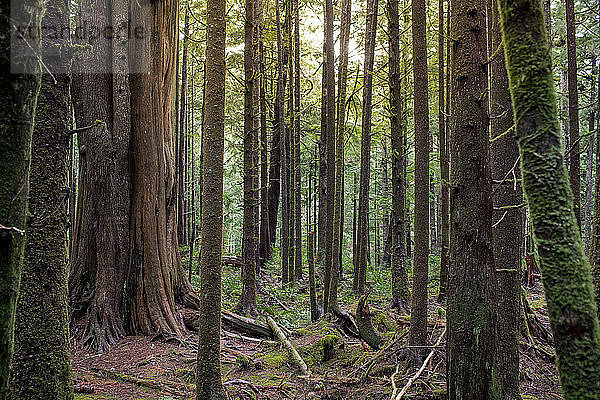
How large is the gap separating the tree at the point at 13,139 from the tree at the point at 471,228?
3.63 metres

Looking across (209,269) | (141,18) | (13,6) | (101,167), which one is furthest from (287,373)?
(141,18)

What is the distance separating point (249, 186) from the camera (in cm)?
934

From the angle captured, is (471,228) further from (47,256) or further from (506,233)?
(47,256)

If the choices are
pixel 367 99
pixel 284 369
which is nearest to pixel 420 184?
pixel 284 369

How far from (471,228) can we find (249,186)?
19.4 feet

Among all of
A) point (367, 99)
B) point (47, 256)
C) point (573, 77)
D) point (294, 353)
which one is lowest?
point (294, 353)

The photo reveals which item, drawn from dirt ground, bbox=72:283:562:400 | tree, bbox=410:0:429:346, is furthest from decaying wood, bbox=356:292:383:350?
tree, bbox=410:0:429:346

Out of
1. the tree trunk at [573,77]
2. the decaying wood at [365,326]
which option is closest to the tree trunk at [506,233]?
the decaying wood at [365,326]

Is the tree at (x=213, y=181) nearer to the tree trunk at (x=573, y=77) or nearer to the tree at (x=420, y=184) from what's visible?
the tree at (x=420, y=184)

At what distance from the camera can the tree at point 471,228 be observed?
4.11 m

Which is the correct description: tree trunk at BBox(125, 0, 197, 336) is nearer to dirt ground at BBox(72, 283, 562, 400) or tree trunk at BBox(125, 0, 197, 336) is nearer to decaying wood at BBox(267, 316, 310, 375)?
dirt ground at BBox(72, 283, 562, 400)

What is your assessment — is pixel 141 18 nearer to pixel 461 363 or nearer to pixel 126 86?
pixel 126 86

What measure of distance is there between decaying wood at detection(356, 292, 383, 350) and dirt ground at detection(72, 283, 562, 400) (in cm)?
15

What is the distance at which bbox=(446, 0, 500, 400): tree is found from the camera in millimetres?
4109
